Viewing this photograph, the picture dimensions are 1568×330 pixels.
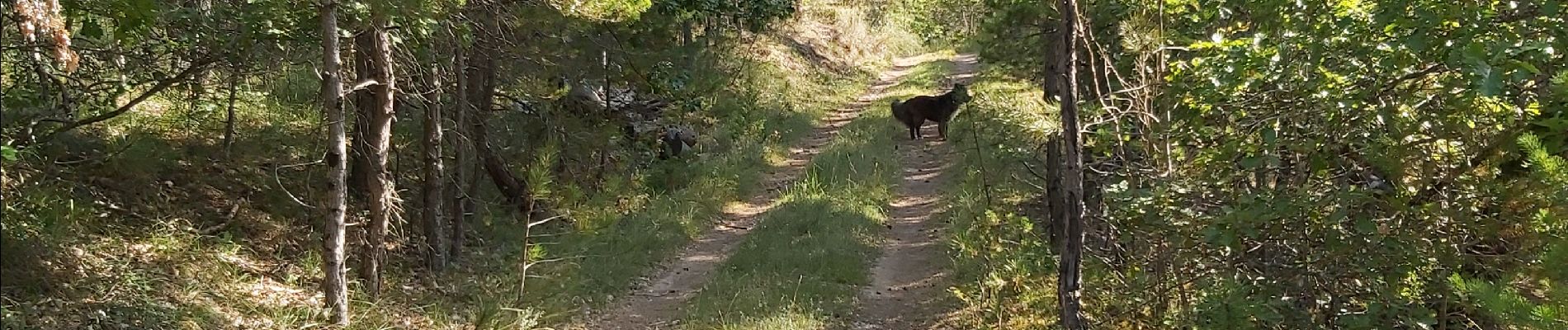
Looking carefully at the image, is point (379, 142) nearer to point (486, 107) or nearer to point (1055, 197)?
point (486, 107)

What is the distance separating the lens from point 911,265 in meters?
9.59

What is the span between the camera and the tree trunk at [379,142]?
6.50 meters

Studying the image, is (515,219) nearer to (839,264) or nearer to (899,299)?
(839,264)

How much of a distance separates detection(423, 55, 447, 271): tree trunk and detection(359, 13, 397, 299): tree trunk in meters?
1.04

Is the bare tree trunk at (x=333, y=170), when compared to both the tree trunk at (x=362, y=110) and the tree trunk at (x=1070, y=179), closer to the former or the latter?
the tree trunk at (x=362, y=110)

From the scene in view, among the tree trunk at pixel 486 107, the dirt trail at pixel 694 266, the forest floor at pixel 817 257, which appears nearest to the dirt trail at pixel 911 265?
the forest floor at pixel 817 257

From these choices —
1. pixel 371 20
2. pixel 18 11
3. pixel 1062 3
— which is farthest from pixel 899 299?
pixel 18 11

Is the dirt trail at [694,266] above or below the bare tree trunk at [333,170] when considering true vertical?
below

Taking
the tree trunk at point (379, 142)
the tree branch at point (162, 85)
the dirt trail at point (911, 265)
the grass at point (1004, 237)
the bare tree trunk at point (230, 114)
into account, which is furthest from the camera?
the dirt trail at point (911, 265)

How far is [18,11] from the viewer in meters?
5.01

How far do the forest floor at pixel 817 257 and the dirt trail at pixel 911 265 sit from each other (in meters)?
0.01

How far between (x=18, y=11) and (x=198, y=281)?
2.03 meters

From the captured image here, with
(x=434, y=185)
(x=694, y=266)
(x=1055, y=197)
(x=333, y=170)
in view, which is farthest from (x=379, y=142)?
(x=1055, y=197)

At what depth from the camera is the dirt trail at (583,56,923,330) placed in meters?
7.95
